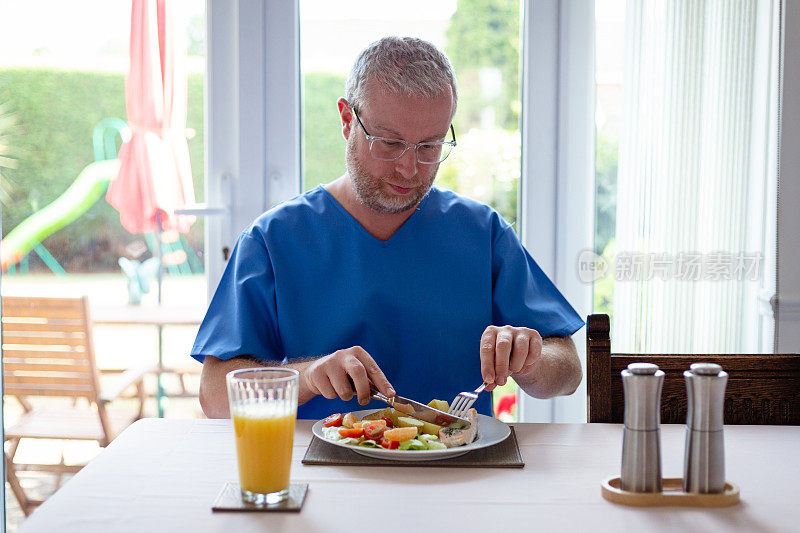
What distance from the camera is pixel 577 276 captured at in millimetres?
2500

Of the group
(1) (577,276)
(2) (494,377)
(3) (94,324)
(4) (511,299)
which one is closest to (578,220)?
(1) (577,276)

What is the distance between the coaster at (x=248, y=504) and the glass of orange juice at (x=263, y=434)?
10 mm

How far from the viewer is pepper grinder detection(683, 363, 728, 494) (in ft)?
3.05

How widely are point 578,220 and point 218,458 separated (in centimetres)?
164

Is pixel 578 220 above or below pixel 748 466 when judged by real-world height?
above

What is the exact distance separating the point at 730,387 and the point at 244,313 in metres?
0.91

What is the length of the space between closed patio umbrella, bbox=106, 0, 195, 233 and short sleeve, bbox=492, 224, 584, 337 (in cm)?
115

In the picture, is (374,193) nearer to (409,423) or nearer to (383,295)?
(383,295)

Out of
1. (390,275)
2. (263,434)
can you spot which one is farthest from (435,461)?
(390,275)

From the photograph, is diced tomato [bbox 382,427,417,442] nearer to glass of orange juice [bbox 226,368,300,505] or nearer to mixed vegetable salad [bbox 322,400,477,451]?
mixed vegetable salad [bbox 322,400,477,451]

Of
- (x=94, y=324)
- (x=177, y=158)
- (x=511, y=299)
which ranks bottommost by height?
(x=94, y=324)

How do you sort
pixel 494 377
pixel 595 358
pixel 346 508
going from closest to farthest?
pixel 346 508, pixel 494 377, pixel 595 358

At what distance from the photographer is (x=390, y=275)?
162 cm

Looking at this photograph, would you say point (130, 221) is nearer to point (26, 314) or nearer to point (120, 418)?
point (26, 314)
